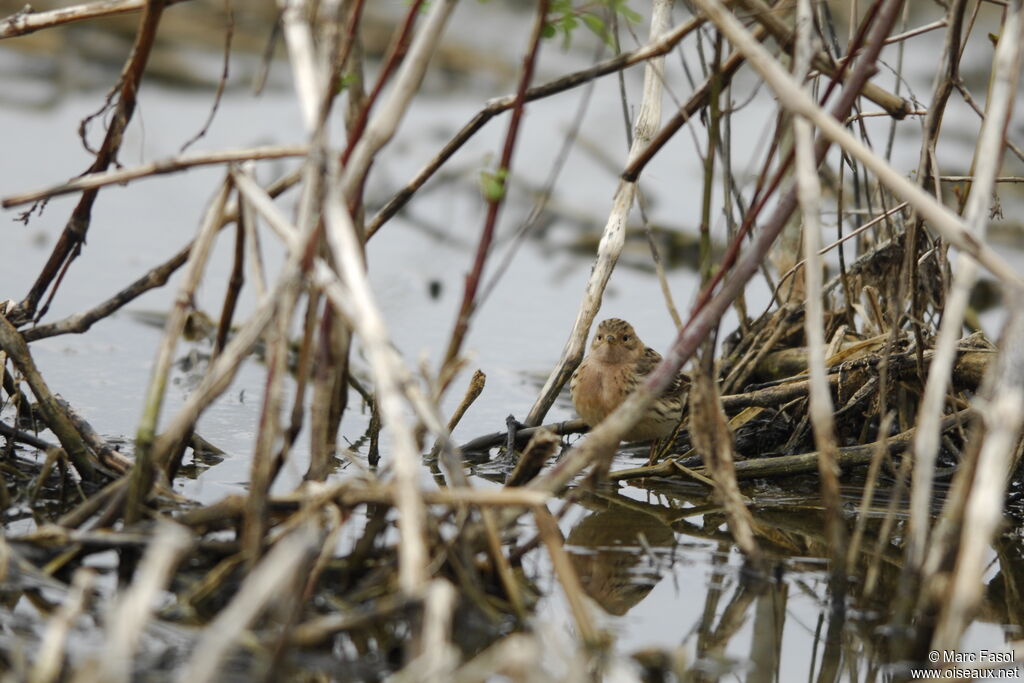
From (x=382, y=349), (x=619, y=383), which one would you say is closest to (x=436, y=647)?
(x=382, y=349)

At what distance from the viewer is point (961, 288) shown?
3.26 meters

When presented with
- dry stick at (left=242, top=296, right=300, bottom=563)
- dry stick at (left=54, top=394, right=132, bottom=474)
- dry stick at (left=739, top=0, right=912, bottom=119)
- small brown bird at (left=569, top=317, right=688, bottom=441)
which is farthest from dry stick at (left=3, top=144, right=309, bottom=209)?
small brown bird at (left=569, top=317, right=688, bottom=441)

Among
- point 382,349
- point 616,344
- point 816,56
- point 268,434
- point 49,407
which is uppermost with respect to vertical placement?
point 816,56

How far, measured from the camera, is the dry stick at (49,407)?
169 inches

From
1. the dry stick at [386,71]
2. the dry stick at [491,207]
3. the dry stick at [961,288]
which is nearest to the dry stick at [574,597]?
the dry stick at [491,207]

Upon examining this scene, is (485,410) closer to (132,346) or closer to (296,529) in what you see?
(132,346)

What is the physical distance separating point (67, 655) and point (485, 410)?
3.07 m

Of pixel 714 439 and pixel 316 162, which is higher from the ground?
pixel 316 162

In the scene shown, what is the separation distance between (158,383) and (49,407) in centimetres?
91

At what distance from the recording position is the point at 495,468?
517 cm

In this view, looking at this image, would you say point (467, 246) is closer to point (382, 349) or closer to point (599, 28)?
point (599, 28)

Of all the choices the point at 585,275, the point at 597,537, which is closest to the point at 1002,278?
the point at 597,537

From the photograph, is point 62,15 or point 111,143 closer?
point 62,15

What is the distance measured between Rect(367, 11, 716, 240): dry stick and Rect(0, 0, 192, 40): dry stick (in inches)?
39.4
